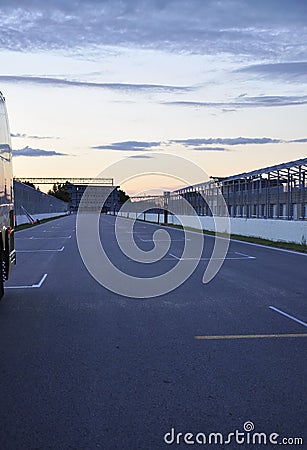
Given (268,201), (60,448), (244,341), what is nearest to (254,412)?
(60,448)

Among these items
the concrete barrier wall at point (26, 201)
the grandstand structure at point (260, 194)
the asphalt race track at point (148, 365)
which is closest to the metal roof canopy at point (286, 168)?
the grandstand structure at point (260, 194)

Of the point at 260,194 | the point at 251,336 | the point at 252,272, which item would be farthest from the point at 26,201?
the point at 251,336

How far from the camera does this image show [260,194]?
37.2 meters

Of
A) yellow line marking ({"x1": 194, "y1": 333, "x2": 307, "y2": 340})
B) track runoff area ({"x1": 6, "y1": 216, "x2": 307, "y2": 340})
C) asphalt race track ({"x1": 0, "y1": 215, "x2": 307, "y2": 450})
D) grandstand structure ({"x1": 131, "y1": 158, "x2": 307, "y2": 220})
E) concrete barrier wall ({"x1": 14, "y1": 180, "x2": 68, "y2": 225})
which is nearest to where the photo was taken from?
asphalt race track ({"x1": 0, "y1": 215, "x2": 307, "y2": 450})

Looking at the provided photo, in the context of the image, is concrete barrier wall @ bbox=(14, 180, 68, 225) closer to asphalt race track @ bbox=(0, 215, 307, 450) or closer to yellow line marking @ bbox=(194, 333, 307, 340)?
asphalt race track @ bbox=(0, 215, 307, 450)

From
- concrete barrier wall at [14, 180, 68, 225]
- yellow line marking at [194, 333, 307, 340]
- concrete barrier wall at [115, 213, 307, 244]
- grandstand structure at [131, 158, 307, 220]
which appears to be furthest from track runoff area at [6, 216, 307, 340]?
concrete barrier wall at [14, 180, 68, 225]

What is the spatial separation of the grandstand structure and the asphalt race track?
A: 17.4m

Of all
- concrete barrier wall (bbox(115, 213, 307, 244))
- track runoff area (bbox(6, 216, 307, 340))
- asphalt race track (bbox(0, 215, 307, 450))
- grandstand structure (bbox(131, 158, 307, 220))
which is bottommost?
asphalt race track (bbox(0, 215, 307, 450))

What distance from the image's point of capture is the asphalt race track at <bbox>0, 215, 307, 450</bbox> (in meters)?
5.27

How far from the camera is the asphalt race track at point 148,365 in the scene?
527cm

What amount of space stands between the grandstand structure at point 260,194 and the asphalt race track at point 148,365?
1738 centimetres

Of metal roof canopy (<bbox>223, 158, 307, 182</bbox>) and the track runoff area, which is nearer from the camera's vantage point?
the track runoff area

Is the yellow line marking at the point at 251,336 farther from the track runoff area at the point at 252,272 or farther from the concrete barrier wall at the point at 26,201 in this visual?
the concrete barrier wall at the point at 26,201

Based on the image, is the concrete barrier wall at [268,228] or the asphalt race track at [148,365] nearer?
the asphalt race track at [148,365]
